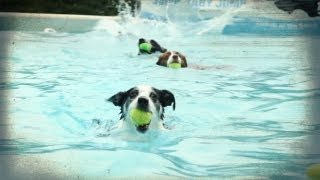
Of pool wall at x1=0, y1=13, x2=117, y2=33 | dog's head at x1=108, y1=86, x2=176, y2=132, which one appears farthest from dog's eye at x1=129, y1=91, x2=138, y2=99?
pool wall at x1=0, y1=13, x2=117, y2=33

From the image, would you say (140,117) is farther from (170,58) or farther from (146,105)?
(170,58)

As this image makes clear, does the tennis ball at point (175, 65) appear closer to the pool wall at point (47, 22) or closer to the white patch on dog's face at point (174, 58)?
the white patch on dog's face at point (174, 58)

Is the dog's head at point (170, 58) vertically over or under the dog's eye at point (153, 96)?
over

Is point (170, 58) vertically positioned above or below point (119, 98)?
above

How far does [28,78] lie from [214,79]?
0.56 meters

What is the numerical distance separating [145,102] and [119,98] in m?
0.09

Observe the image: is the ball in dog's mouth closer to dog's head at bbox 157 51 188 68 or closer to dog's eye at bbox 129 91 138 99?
dog's eye at bbox 129 91 138 99

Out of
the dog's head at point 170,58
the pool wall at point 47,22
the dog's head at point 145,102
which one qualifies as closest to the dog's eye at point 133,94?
the dog's head at point 145,102

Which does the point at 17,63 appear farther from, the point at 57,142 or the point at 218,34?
the point at 218,34

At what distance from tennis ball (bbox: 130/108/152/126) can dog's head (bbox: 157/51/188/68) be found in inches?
6.6

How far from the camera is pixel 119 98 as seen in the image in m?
1.50

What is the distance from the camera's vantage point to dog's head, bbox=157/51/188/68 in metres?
1.53

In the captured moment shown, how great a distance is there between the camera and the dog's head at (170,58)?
1528 mm

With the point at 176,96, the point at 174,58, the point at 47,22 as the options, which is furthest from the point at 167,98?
the point at 47,22
